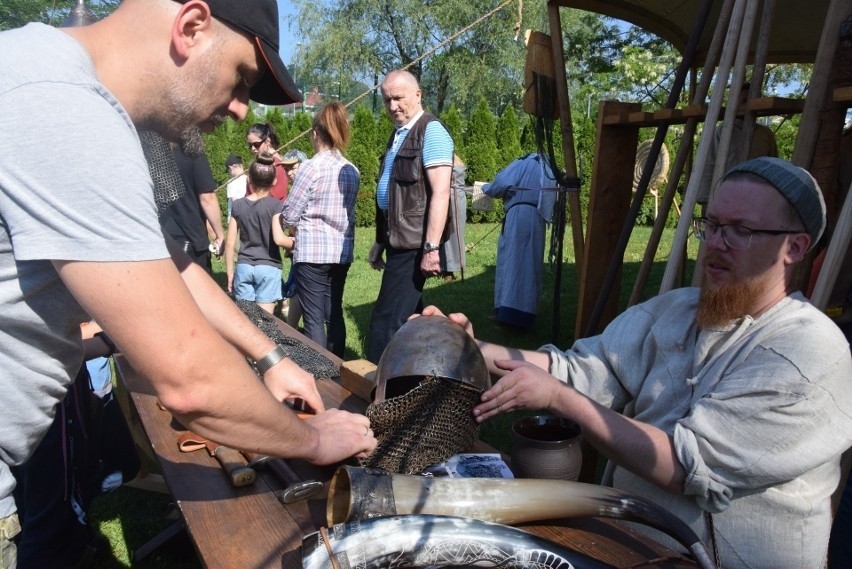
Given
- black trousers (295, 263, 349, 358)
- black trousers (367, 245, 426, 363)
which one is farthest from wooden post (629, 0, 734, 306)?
black trousers (295, 263, 349, 358)

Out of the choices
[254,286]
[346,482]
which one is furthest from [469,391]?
[254,286]

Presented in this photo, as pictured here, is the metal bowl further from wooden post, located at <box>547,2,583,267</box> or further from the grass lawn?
wooden post, located at <box>547,2,583,267</box>

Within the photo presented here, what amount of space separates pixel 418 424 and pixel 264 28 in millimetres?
967

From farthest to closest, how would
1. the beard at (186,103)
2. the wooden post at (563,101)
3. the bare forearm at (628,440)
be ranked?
the wooden post at (563,101), the bare forearm at (628,440), the beard at (186,103)

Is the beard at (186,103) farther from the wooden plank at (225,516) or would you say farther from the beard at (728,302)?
the beard at (728,302)

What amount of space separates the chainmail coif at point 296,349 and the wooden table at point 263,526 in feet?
2.55

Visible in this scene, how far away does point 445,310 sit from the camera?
Result: 7551 mm

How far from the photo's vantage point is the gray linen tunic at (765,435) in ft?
5.32

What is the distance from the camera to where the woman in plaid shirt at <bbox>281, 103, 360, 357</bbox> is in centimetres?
488

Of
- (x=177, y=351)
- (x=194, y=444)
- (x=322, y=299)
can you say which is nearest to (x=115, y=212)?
(x=177, y=351)

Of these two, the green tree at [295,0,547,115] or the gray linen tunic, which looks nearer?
the gray linen tunic

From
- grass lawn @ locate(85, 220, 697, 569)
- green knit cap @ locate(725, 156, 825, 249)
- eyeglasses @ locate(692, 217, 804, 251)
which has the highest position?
green knit cap @ locate(725, 156, 825, 249)

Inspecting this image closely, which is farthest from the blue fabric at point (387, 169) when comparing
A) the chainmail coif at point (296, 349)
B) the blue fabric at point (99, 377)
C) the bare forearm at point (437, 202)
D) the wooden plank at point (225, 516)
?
the wooden plank at point (225, 516)

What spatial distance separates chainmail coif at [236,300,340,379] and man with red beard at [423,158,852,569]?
3.04 feet
